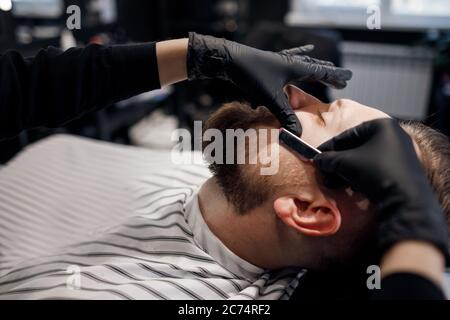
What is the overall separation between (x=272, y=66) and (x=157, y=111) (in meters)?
2.50

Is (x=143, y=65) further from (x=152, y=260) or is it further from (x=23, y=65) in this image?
(x=152, y=260)

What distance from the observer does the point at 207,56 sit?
0.92 meters

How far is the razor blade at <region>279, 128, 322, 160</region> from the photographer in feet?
2.63

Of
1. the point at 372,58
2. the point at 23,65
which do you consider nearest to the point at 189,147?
the point at 23,65

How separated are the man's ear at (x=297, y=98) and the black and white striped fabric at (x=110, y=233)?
13.2 inches

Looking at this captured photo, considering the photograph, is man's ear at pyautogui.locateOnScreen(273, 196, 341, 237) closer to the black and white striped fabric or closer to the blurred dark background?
the black and white striped fabric

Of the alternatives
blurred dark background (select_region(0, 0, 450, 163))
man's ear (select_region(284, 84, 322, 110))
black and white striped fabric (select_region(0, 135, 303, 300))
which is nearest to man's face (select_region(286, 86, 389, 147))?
man's ear (select_region(284, 84, 322, 110))

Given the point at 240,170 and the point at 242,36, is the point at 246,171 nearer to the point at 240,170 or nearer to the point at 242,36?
the point at 240,170

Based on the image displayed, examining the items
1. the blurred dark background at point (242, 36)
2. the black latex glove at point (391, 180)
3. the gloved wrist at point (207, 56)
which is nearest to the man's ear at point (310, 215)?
the black latex glove at point (391, 180)

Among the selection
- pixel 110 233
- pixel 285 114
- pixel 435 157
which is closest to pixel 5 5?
pixel 110 233

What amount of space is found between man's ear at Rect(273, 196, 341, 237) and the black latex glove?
0.34 feet

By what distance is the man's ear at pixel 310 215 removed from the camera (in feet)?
2.64

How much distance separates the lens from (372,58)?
10.6 feet

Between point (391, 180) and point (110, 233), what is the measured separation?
0.71m
